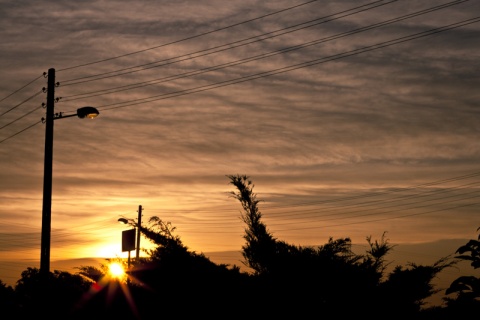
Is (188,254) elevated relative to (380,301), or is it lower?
elevated

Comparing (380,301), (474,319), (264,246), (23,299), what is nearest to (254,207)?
(264,246)

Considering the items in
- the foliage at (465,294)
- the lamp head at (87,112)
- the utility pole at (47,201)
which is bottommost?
the foliage at (465,294)

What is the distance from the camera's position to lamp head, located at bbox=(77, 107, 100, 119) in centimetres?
2012

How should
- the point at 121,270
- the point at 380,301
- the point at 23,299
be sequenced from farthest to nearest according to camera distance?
the point at 23,299
the point at 121,270
the point at 380,301

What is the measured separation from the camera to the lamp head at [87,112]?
20.1 m

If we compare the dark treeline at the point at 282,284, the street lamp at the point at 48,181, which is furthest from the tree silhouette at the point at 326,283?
the street lamp at the point at 48,181

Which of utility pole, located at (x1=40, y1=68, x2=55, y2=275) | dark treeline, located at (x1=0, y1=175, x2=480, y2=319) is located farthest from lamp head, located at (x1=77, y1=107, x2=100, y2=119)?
dark treeline, located at (x1=0, y1=175, x2=480, y2=319)

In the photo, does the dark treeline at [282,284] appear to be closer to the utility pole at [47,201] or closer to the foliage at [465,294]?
the foliage at [465,294]

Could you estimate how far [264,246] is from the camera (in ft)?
21.1

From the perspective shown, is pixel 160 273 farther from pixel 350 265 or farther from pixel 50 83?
pixel 50 83

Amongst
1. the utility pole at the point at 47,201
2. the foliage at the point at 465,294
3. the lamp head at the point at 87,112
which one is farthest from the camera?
the lamp head at the point at 87,112

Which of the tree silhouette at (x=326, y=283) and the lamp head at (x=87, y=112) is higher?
the lamp head at (x=87, y=112)

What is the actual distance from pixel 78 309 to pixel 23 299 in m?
4.35

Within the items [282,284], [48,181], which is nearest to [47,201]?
[48,181]
